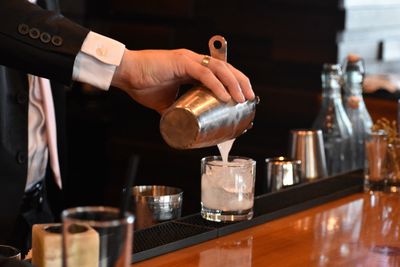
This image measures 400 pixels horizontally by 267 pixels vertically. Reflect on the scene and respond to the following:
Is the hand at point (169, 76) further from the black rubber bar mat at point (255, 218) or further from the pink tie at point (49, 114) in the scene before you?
the pink tie at point (49, 114)

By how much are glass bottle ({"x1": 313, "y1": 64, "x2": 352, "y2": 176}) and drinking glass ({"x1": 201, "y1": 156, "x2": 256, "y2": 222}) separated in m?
0.91

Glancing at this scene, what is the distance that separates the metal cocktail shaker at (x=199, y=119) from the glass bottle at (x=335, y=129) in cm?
105

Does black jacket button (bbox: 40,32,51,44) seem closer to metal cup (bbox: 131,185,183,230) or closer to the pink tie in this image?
metal cup (bbox: 131,185,183,230)

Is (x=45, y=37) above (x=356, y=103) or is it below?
above

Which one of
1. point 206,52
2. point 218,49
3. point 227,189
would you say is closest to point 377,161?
point 227,189

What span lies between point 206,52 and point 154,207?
3.10 meters

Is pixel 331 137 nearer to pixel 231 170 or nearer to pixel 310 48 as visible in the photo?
pixel 231 170

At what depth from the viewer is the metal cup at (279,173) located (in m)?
2.42

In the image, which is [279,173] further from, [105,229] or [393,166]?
[105,229]

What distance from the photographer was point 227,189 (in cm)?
198

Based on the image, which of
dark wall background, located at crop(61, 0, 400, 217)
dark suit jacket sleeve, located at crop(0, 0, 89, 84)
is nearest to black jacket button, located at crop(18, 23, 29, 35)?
dark suit jacket sleeve, located at crop(0, 0, 89, 84)

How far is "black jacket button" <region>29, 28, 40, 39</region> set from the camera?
1.97 meters

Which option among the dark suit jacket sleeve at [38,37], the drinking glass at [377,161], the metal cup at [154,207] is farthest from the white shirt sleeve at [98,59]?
the drinking glass at [377,161]

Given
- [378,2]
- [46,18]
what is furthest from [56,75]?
[378,2]
